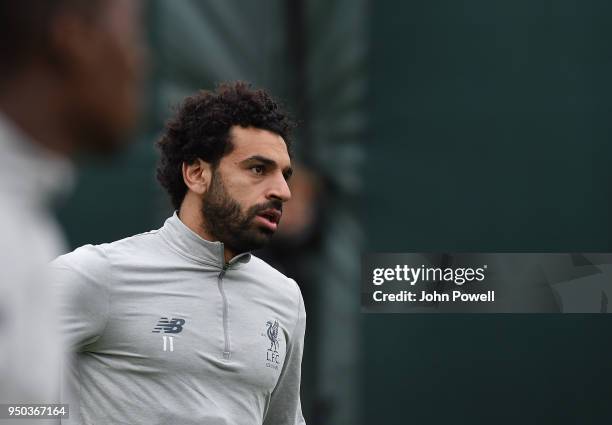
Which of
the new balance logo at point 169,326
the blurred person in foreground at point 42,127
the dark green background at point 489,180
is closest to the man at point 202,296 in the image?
the new balance logo at point 169,326

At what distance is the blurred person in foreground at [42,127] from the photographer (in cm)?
83

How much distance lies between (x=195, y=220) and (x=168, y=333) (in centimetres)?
37

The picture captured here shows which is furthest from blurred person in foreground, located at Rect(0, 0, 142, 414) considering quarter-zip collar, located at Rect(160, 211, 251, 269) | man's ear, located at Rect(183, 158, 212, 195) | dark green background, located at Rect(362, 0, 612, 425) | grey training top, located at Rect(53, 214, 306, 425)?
dark green background, located at Rect(362, 0, 612, 425)

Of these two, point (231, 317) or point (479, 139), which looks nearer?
point (231, 317)

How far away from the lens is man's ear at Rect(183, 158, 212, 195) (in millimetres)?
3002

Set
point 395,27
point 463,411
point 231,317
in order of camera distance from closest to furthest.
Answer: point 231,317 < point 395,27 < point 463,411

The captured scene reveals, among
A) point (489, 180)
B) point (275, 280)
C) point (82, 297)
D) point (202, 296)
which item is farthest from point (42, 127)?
point (489, 180)

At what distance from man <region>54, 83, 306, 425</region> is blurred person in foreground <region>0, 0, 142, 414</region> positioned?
5.97ft

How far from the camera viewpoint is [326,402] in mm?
3707

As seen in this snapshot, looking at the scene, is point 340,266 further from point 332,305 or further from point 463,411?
point 463,411

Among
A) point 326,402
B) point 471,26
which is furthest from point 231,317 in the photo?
point 471,26

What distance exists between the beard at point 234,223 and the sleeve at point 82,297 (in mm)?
329

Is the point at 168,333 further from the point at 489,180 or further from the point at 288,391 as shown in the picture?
the point at 489,180

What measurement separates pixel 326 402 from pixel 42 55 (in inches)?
117
